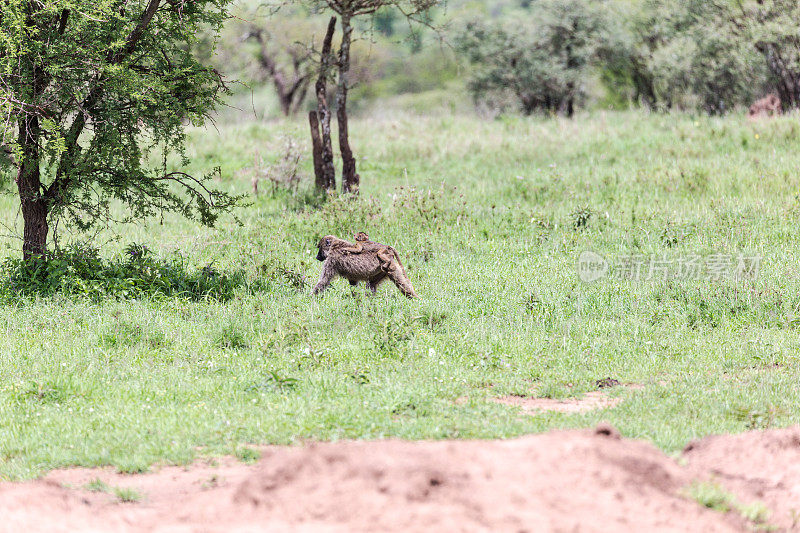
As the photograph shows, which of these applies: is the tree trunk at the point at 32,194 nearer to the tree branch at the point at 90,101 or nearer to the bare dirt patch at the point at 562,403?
the tree branch at the point at 90,101

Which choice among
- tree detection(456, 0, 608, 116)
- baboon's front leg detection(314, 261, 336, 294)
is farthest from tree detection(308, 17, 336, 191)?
tree detection(456, 0, 608, 116)

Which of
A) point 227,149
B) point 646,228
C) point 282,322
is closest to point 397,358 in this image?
point 282,322

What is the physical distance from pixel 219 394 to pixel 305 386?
780 millimetres

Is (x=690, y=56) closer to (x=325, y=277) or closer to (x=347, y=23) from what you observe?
(x=347, y=23)

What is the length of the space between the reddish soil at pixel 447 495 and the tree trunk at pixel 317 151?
12.1m

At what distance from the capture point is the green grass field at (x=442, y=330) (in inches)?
259

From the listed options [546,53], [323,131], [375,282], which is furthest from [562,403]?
[546,53]

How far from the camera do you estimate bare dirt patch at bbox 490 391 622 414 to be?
6.99m

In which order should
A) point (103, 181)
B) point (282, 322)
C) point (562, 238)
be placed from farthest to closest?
point (562, 238)
point (103, 181)
point (282, 322)

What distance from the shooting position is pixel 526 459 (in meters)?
4.62

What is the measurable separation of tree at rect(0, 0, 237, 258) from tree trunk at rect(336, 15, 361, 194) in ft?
16.3

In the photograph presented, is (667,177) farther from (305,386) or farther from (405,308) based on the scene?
(305,386)

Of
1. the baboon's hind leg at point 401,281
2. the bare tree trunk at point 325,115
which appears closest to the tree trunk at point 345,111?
the bare tree trunk at point 325,115

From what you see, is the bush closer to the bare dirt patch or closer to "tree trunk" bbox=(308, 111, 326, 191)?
the bare dirt patch
